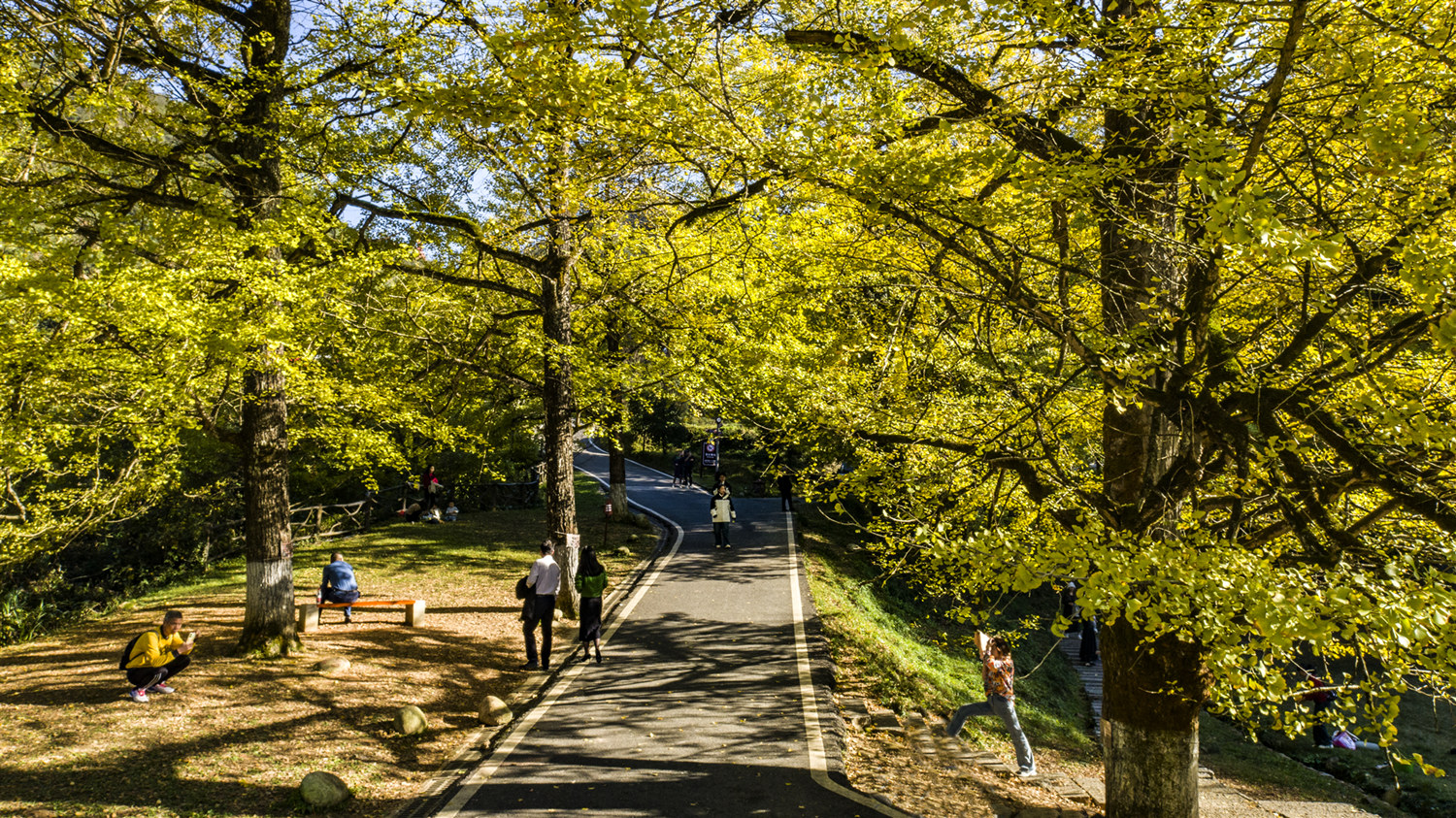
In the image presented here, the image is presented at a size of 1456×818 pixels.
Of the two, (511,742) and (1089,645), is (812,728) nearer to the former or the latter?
(511,742)

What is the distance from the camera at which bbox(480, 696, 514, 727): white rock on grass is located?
7.94m

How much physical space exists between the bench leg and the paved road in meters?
3.56

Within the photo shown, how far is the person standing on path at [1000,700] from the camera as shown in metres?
8.07

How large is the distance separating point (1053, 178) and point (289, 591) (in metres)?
10.0

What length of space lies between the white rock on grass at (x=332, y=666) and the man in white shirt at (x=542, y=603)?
2227mm

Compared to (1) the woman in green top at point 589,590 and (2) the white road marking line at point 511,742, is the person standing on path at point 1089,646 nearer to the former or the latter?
(2) the white road marking line at point 511,742

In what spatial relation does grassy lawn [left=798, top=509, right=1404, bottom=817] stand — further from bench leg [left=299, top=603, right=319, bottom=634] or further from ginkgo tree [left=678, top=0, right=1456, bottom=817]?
bench leg [left=299, top=603, right=319, bottom=634]

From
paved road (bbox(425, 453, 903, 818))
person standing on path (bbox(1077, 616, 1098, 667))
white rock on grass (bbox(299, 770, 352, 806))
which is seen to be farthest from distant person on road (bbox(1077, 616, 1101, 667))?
white rock on grass (bbox(299, 770, 352, 806))

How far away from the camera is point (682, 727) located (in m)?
7.72

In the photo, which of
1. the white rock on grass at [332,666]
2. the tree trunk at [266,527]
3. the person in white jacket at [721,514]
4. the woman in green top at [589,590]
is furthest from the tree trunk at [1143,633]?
the person in white jacket at [721,514]

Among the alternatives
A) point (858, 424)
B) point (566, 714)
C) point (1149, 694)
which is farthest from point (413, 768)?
point (1149, 694)

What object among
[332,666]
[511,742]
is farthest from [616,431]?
[511,742]

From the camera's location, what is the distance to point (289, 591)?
9.59m

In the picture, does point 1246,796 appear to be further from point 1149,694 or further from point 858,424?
point 858,424
